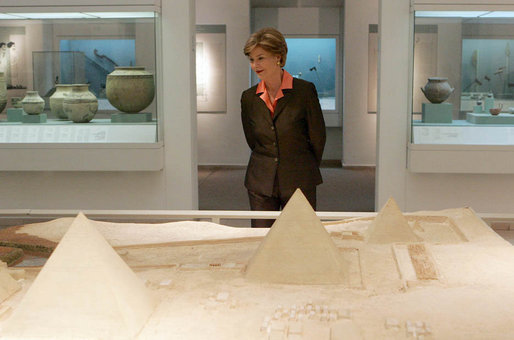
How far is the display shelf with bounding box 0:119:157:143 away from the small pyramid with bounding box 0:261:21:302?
151 inches

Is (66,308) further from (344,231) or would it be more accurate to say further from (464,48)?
(464,48)

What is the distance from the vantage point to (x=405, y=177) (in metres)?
6.29

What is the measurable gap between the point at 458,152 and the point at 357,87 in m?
5.47

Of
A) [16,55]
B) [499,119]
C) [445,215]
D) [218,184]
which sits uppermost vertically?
[16,55]

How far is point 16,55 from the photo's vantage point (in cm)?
631

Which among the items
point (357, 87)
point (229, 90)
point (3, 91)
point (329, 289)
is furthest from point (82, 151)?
point (357, 87)

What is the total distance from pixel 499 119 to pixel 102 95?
12.0 ft

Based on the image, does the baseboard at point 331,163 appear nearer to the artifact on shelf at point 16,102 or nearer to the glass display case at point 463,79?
the glass display case at point 463,79

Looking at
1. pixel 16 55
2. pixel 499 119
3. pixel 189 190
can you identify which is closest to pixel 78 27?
pixel 16 55

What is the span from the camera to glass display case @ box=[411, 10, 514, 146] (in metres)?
6.03

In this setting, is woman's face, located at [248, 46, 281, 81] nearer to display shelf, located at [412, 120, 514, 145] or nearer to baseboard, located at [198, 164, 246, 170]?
display shelf, located at [412, 120, 514, 145]

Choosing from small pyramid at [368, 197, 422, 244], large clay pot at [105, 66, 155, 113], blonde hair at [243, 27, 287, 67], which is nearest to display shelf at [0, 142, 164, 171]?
large clay pot at [105, 66, 155, 113]

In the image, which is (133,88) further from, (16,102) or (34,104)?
(16,102)

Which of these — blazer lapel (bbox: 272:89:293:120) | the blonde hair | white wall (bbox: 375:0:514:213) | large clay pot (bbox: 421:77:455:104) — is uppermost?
the blonde hair
